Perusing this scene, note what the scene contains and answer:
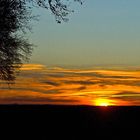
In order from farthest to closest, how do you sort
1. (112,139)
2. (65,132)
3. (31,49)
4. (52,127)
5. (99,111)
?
1. (31,49)
2. (99,111)
3. (52,127)
4. (65,132)
5. (112,139)

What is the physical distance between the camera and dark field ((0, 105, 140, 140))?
16698 millimetres

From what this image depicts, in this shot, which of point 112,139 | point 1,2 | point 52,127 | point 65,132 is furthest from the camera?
→ point 1,2

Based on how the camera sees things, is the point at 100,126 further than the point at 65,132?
Yes

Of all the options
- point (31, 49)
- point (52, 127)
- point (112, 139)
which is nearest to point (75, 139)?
point (112, 139)

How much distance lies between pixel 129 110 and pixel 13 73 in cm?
1158

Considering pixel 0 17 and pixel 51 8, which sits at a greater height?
pixel 0 17

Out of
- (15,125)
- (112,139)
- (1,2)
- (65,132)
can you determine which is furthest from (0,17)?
(112,139)

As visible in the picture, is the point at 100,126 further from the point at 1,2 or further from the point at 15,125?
the point at 1,2

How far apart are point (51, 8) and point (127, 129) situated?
373 inches

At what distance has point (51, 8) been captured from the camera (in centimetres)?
2445

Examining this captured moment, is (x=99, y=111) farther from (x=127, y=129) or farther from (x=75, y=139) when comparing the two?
(x=75, y=139)

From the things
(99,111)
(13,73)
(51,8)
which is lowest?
(99,111)

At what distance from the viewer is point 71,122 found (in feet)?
65.1

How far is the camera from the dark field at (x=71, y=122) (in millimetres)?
16698
